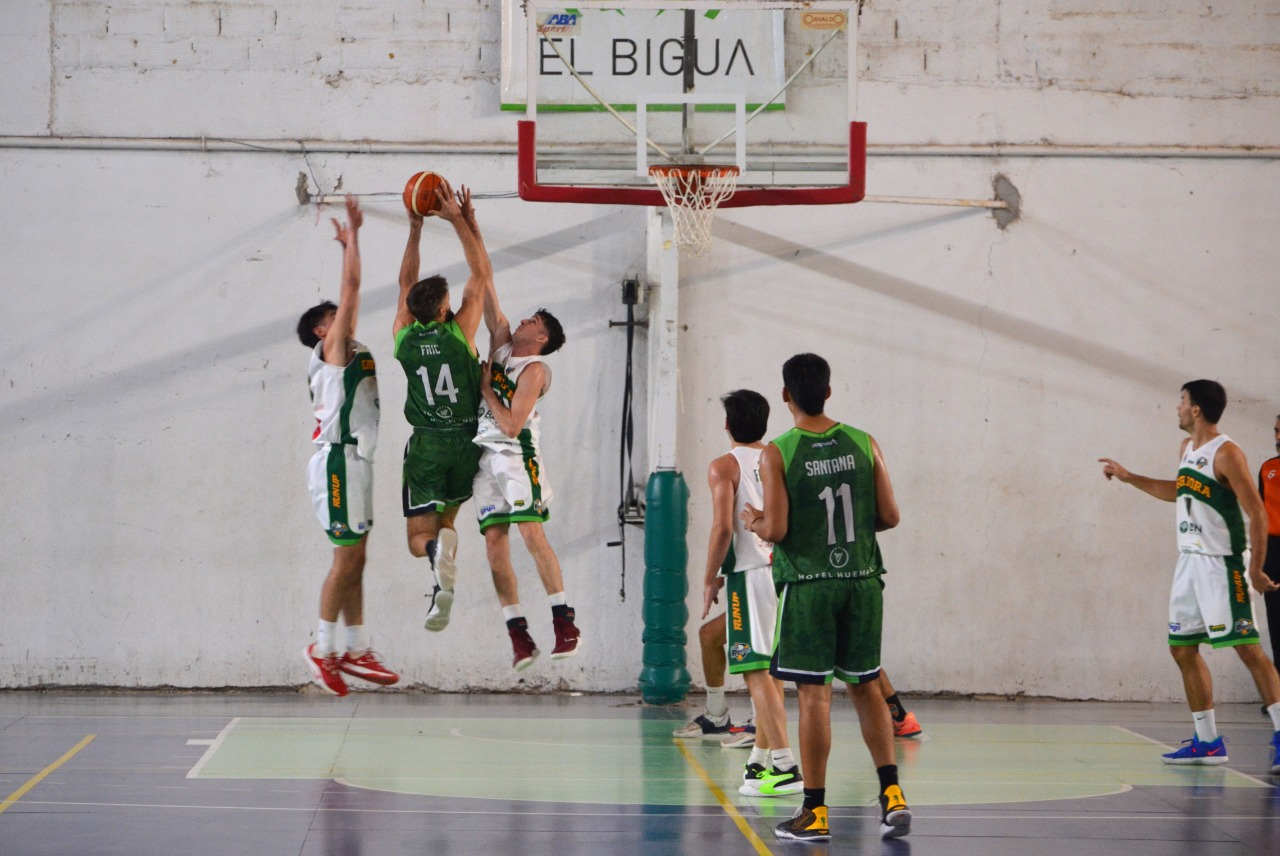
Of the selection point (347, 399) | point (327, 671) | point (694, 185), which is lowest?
point (327, 671)

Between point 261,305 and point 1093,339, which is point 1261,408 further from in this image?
point 261,305

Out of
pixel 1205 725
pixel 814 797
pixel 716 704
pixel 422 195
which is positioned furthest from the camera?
pixel 716 704

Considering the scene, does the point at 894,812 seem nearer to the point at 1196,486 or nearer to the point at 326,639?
the point at 326,639

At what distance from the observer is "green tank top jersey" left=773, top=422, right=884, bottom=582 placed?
20.1ft

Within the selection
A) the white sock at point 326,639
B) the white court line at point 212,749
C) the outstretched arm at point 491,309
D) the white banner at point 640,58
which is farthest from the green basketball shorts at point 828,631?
the white banner at point 640,58

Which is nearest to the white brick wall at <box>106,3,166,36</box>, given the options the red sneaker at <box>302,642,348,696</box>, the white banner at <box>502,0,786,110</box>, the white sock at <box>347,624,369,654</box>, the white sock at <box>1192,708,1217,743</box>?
the white banner at <box>502,0,786,110</box>

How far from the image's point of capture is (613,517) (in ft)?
39.0

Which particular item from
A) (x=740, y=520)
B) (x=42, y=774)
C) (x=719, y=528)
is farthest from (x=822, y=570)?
(x=42, y=774)

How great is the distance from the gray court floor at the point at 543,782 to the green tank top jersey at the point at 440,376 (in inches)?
74.2

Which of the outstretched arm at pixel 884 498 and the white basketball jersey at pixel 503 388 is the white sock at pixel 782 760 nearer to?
the outstretched arm at pixel 884 498

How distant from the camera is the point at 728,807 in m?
7.07

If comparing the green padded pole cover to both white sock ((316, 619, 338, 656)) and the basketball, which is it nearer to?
white sock ((316, 619, 338, 656))

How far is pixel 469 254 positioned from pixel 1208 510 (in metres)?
4.42

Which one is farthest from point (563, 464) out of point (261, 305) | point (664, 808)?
point (664, 808)
